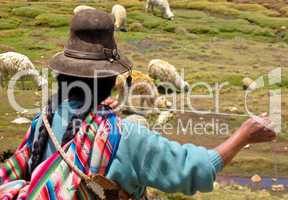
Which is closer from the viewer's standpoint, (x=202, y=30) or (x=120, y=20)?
(x=120, y=20)

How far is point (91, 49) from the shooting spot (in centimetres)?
504

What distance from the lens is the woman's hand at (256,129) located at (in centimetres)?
489

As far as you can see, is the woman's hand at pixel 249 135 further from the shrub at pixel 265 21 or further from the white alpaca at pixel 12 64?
the shrub at pixel 265 21

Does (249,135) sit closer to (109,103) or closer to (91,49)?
(109,103)

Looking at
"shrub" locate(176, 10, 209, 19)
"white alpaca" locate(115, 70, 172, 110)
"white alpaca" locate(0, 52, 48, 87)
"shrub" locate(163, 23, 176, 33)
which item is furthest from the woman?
"shrub" locate(176, 10, 209, 19)

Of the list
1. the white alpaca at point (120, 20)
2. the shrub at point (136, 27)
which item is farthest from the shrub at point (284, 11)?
the white alpaca at point (120, 20)

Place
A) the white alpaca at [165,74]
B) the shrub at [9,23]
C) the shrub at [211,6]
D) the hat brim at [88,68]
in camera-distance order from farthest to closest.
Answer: the shrub at [211,6]
the shrub at [9,23]
the white alpaca at [165,74]
the hat brim at [88,68]

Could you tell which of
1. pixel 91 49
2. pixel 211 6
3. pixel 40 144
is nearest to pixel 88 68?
pixel 91 49

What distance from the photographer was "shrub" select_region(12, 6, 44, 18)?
Answer: 5816 cm

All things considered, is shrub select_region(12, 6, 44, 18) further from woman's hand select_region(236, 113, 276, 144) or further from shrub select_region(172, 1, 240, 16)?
woman's hand select_region(236, 113, 276, 144)

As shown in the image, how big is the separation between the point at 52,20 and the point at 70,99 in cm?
4984

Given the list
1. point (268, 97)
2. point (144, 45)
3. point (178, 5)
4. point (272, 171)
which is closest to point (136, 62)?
point (144, 45)

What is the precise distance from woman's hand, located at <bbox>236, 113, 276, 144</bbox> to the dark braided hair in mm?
1051

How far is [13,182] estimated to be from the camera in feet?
17.3
